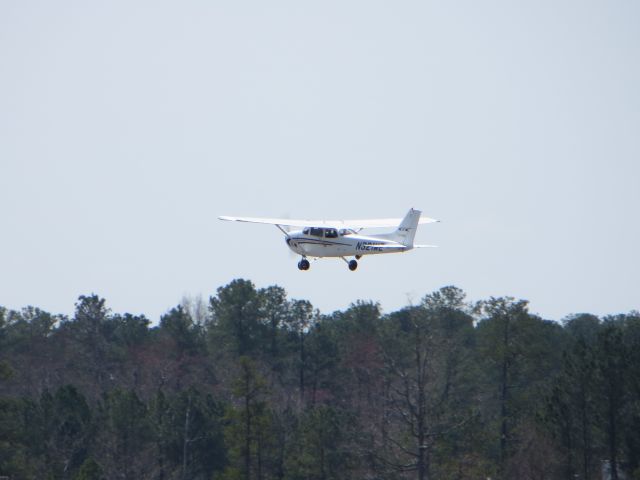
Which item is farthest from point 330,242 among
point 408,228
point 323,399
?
point 323,399

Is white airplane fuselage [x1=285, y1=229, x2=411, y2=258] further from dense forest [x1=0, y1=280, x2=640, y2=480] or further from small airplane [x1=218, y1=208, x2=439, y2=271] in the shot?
dense forest [x1=0, y1=280, x2=640, y2=480]

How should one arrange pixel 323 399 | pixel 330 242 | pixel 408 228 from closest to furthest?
1. pixel 330 242
2. pixel 408 228
3. pixel 323 399

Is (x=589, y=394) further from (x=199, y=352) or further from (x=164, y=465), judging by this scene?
(x=199, y=352)

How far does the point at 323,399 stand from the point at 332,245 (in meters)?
40.6

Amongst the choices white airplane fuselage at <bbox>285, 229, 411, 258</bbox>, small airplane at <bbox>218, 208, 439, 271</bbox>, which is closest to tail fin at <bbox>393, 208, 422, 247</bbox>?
small airplane at <bbox>218, 208, 439, 271</bbox>

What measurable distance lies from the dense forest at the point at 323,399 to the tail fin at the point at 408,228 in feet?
15.3

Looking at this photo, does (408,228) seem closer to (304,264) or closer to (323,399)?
(304,264)

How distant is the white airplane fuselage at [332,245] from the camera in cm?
5312

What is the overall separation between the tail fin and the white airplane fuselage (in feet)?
10.6

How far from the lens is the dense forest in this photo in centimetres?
5644

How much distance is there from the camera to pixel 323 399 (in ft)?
302

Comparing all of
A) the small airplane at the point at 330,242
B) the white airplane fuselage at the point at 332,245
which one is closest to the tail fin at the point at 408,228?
Answer: the small airplane at the point at 330,242

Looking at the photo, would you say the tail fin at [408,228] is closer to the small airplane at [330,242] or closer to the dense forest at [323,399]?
the small airplane at [330,242]

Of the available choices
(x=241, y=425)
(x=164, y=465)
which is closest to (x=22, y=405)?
(x=164, y=465)
